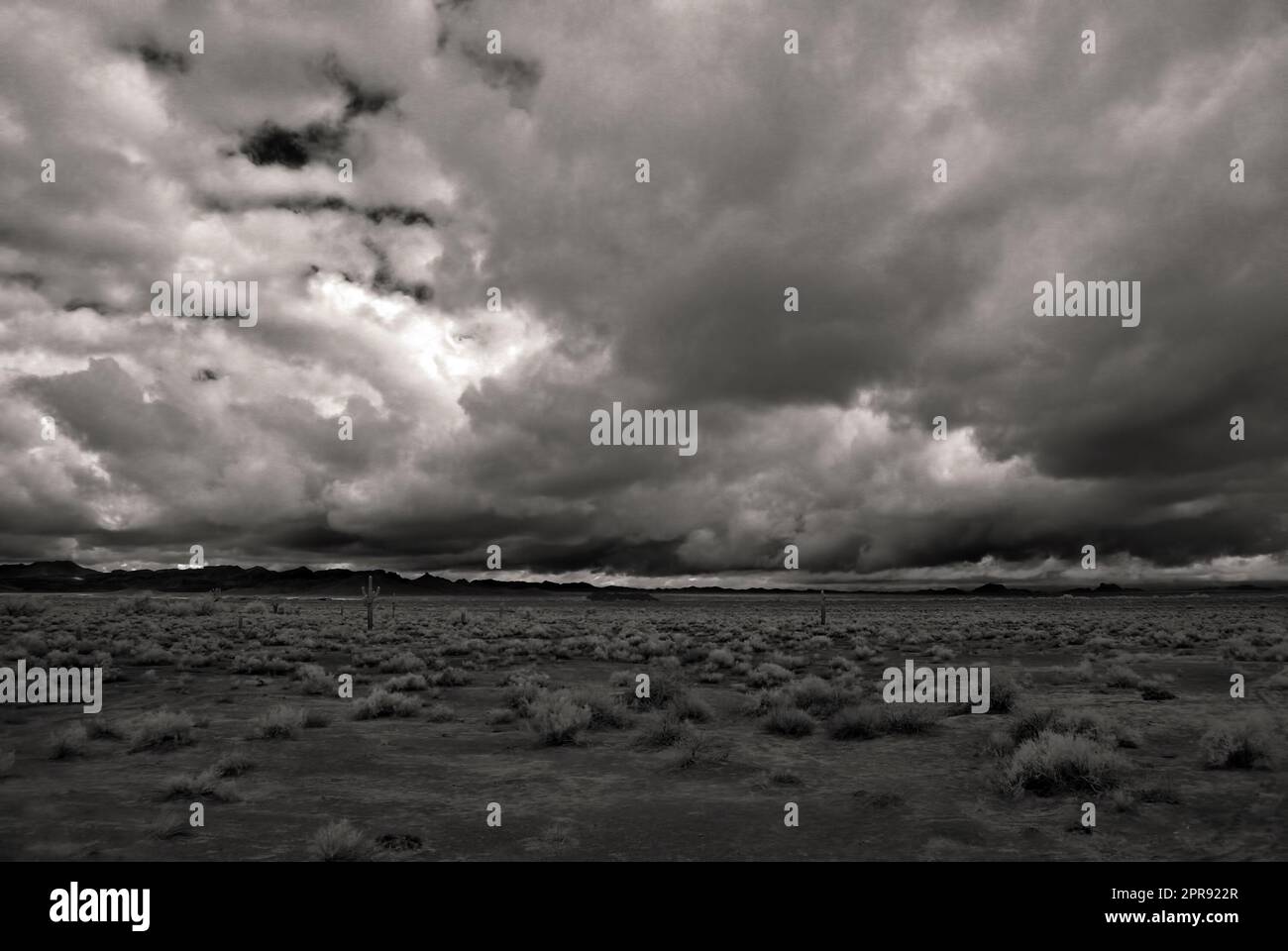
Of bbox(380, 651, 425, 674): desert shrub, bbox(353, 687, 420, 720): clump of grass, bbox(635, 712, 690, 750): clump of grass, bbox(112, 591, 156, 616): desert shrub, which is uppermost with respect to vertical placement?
bbox(635, 712, 690, 750): clump of grass

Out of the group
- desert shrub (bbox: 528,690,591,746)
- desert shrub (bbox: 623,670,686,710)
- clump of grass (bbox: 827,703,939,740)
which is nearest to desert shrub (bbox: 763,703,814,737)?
clump of grass (bbox: 827,703,939,740)

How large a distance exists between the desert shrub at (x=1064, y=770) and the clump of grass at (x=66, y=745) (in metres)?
14.8

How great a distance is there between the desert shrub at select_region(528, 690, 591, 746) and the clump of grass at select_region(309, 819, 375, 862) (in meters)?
5.69

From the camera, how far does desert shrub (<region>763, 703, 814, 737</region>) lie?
13805 millimetres

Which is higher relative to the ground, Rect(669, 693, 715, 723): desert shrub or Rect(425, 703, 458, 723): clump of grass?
Rect(669, 693, 715, 723): desert shrub

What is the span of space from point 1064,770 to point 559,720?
8.25m

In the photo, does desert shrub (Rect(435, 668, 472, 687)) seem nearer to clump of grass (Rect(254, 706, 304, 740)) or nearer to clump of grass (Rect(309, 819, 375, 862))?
clump of grass (Rect(254, 706, 304, 740))

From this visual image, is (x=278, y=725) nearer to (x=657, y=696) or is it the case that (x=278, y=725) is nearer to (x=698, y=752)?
(x=698, y=752)

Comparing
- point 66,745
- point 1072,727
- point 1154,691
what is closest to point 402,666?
point 66,745

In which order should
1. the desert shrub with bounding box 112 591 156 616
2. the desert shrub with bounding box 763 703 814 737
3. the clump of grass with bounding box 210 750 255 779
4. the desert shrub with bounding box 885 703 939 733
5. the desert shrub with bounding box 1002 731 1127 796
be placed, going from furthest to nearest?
the desert shrub with bounding box 112 591 156 616 < the desert shrub with bounding box 763 703 814 737 < the desert shrub with bounding box 885 703 939 733 < the clump of grass with bounding box 210 750 255 779 < the desert shrub with bounding box 1002 731 1127 796

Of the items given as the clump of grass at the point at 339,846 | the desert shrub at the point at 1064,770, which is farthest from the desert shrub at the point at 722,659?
the clump of grass at the point at 339,846
